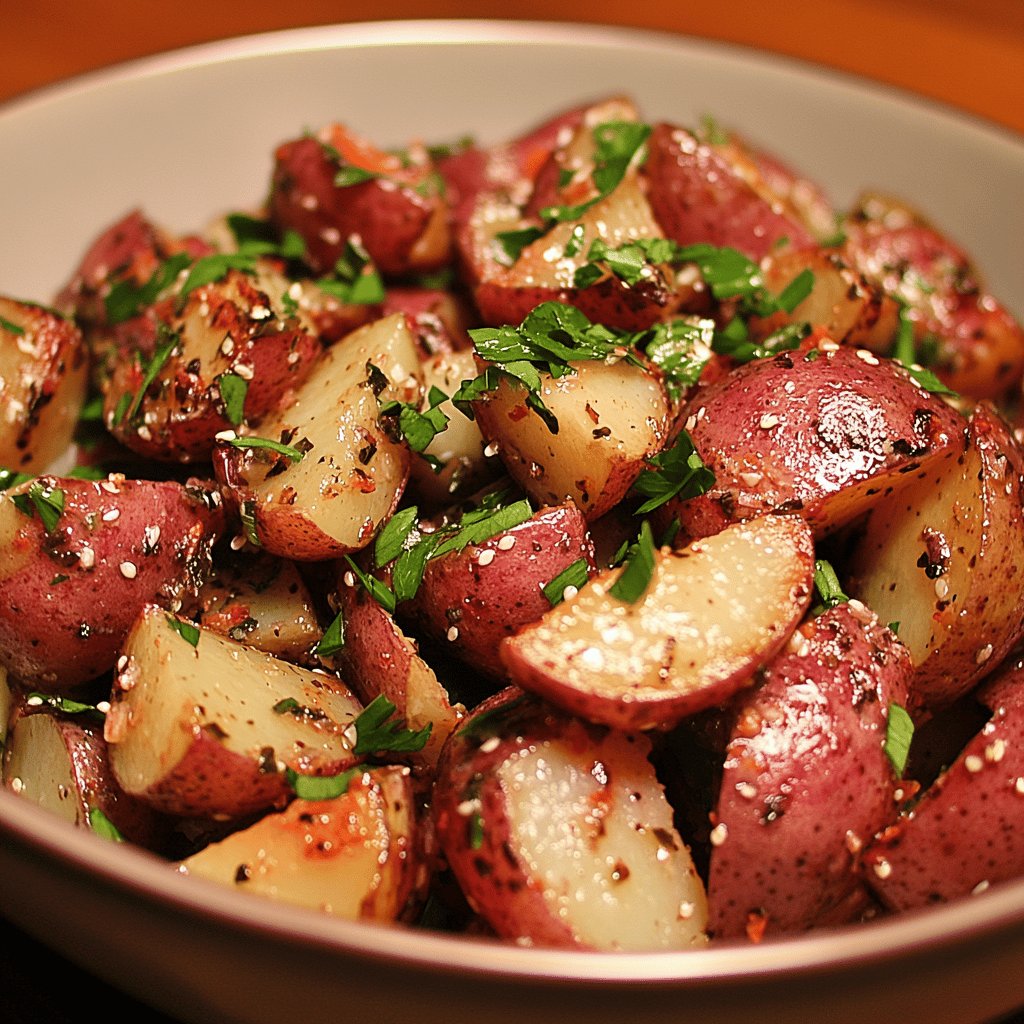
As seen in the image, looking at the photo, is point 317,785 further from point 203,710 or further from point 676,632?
point 676,632

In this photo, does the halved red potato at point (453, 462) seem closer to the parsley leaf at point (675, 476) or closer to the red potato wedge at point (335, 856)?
the parsley leaf at point (675, 476)

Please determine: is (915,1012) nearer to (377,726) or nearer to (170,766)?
(377,726)

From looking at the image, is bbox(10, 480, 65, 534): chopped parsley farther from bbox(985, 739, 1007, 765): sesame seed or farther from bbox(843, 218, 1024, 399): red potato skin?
bbox(843, 218, 1024, 399): red potato skin

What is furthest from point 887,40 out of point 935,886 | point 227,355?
point 935,886

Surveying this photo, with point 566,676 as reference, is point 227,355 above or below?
above

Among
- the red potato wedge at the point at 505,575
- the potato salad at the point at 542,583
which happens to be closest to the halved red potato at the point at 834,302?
the potato salad at the point at 542,583
